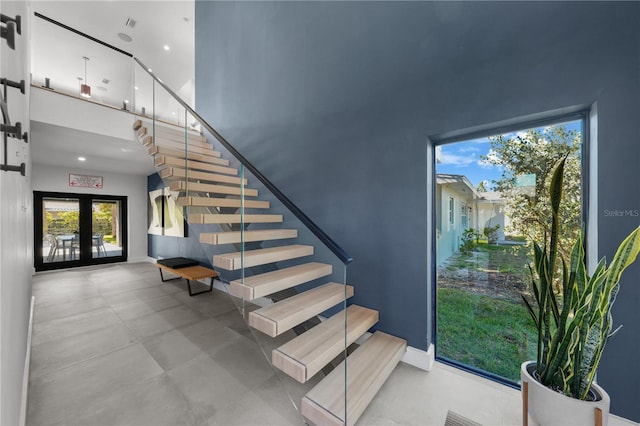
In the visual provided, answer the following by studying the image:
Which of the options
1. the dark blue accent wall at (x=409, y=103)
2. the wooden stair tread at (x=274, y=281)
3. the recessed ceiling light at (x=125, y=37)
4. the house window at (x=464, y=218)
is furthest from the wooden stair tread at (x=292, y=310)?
the recessed ceiling light at (x=125, y=37)

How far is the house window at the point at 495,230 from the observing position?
2.08 metres

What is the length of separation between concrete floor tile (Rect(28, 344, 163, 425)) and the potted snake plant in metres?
2.87

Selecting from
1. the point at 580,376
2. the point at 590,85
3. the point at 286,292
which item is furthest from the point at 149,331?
the point at 590,85

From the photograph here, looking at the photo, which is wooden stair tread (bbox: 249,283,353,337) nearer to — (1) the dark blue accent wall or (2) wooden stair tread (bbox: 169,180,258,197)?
(1) the dark blue accent wall

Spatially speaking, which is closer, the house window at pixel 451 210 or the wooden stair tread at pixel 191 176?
the house window at pixel 451 210

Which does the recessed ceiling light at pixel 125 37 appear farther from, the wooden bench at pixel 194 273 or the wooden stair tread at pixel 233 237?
the wooden stair tread at pixel 233 237

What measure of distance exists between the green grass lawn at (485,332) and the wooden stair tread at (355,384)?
486 mm

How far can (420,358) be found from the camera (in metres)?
2.41

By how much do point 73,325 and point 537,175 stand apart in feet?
17.6

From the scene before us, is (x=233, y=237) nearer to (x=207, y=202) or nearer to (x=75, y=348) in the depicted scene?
(x=207, y=202)

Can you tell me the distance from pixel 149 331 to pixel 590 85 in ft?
15.6

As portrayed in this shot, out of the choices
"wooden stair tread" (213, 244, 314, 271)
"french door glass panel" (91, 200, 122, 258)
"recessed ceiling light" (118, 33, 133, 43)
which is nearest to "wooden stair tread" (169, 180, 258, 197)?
"wooden stair tread" (213, 244, 314, 271)

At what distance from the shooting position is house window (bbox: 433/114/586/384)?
6.81ft

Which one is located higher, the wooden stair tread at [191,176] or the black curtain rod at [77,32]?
the black curtain rod at [77,32]
